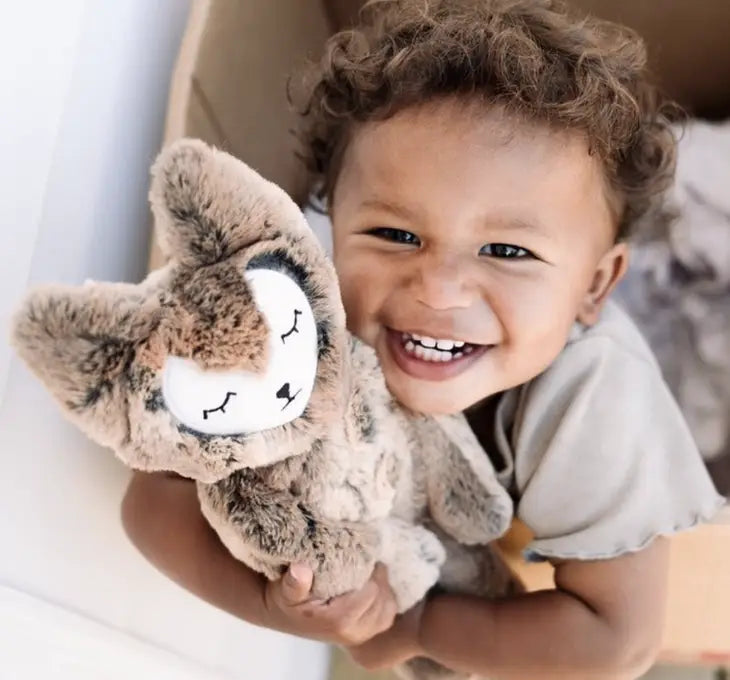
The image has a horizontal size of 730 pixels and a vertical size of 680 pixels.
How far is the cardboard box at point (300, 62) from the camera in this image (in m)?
0.69

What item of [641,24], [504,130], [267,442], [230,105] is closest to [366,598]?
[267,442]

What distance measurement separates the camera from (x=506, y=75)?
54 cm

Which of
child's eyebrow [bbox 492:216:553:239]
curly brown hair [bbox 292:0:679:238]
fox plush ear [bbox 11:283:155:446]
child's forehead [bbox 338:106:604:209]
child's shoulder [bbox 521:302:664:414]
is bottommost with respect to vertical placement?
child's shoulder [bbox 521:302:664:414]

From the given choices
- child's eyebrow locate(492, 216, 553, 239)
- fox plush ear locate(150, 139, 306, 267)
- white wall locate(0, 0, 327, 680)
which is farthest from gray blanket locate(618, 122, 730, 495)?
fox plush ear locate(150, 139, 306, 267)

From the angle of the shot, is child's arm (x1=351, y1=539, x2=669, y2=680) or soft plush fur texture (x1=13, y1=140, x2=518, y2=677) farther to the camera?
child's arm (x1=351, y1=539, x2=669, y2=680)

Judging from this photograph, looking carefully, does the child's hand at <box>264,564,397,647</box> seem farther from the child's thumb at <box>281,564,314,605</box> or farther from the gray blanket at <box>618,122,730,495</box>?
the gray blanket at <box>618,122,730,495</box>

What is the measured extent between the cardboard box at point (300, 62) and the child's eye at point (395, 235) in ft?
0.53

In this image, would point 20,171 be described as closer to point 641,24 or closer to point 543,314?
point 543,314

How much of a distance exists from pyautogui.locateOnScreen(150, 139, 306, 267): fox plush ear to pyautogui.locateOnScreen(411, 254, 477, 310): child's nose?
180mm

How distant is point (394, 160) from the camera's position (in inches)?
21.6

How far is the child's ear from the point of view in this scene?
2.18 feet

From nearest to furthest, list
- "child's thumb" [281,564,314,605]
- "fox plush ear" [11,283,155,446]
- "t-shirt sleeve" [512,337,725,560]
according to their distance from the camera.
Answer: "fox plush ear" [11,283,155,446] < "child's thumb" [281,564,314,605] < "t-shirt sleeve" [512,337,725,560]

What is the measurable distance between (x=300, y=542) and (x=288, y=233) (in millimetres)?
182

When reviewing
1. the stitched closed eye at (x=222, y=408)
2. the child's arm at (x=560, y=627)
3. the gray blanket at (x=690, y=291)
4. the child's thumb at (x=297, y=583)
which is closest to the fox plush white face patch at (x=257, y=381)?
the stitched closed eye at (x=222, y=408)
